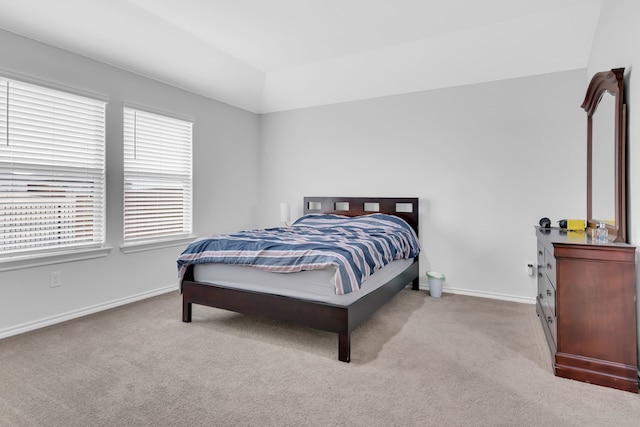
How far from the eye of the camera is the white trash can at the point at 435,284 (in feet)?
12.5

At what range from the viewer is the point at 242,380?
2.03 m

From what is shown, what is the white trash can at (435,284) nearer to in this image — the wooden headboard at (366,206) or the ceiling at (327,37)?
the wooden headboard at (366,206)

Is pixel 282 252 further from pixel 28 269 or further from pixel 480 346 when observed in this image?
pixel 28 269

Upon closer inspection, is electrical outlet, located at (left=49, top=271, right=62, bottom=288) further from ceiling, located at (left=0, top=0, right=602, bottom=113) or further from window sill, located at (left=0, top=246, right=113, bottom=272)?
ceiling, located at (left=0, top=0, right=602, bottom=113)

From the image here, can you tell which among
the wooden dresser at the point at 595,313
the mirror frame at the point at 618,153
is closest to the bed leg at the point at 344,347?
the wooden dresser at the point at 595,313

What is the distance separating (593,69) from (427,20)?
1499 mm

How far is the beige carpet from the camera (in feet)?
5.56

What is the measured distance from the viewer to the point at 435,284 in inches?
150

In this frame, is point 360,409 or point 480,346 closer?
point 360,409

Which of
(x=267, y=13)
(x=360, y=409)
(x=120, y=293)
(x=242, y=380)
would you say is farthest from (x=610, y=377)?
(x=120, y=293)

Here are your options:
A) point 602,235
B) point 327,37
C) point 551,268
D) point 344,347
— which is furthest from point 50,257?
point 602,235

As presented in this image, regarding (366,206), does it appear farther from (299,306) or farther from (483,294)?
(299,306)

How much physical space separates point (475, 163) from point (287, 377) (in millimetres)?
2989

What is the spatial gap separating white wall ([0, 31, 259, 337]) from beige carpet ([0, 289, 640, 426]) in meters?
0.28
